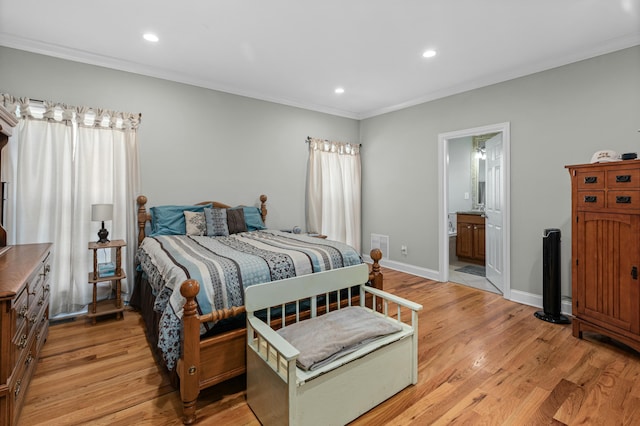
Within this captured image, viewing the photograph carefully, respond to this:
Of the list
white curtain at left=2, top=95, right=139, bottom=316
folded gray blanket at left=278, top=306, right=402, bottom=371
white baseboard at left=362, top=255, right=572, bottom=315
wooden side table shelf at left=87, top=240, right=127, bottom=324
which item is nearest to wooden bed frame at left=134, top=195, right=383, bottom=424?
folded gray blanket at left=278, top=306, right=402, bottom=371

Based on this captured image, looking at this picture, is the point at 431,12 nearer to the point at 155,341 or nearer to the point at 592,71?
the point at 592,71

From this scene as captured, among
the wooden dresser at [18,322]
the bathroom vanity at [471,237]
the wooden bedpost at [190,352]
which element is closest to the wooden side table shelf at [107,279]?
the wooden dresser at [18,322]

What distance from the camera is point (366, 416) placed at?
1.75m

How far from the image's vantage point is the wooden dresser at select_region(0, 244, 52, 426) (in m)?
1.37

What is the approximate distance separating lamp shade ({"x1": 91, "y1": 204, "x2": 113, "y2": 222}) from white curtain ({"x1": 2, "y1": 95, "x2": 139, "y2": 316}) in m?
0.31

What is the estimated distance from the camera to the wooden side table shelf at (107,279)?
2920mm

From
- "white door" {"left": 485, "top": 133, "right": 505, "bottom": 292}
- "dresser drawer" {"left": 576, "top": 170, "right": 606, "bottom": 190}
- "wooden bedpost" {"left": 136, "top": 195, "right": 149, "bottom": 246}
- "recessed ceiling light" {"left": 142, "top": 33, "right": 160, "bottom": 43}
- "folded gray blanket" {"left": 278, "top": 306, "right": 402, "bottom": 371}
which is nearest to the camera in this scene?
"folded gray blanket" {"left": 278, "top": 306, "right": 402, "bottom": 371}

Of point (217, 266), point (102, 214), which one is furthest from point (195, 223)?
point (217, 266)

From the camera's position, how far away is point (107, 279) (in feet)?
9.60

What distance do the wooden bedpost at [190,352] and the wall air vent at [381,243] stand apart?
3.86 meters

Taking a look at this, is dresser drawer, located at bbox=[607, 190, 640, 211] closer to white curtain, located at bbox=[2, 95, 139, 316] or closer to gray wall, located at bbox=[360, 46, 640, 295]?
gray wall, located at bbox=[360, 46, 640, 295]

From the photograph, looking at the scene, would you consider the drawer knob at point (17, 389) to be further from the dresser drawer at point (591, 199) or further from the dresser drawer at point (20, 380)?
the dresser drawer at point (591, 199)

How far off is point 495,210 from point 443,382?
109 inches

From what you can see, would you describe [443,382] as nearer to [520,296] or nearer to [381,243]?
[520,296]
